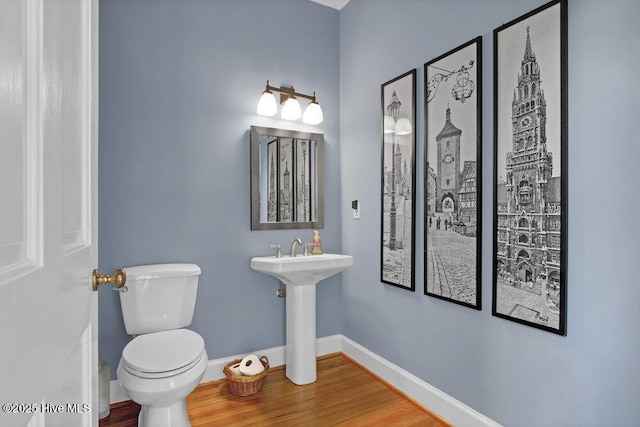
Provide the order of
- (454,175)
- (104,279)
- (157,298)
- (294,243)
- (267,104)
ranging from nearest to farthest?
(104,279) → (454,175) → (157,298) → (267,104) → (294,243)

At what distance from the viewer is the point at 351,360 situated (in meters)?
2.87

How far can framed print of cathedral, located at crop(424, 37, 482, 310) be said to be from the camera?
190 centimetres

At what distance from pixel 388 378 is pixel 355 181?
4.63 ft

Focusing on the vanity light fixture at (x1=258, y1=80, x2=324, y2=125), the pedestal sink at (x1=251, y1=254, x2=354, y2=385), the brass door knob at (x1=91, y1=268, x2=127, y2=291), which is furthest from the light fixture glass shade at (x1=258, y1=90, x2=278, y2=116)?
the brass door knob at (x1=91, y1=268, x2=127, y2=291)

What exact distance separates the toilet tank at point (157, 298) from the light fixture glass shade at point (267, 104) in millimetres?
1177

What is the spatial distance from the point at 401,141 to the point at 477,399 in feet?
5.00

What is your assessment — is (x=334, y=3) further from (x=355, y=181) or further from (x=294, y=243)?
(x=294, y=243)

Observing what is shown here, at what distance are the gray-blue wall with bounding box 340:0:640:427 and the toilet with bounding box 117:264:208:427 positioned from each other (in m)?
1.29

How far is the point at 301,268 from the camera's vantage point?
2.36 m

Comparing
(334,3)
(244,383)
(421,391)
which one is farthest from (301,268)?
(334,3)
